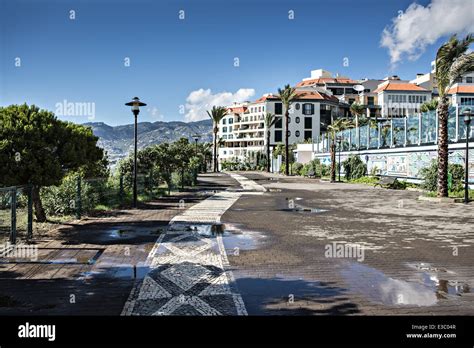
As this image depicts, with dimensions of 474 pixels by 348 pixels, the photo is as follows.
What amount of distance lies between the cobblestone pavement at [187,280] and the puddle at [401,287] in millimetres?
1847

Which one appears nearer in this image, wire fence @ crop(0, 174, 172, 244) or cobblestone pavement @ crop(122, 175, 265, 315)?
cobblestone pavement @ crop(122, 175, 265, 315)

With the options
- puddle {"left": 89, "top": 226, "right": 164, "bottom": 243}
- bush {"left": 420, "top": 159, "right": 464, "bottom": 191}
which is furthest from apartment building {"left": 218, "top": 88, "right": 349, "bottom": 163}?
puddle {"left": 89, "top": 226, "right": 164, "bottom": 243}

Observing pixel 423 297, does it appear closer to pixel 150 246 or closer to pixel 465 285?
pixel 465 285

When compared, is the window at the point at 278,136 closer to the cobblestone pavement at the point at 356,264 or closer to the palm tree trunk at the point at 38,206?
the cobblestone pavement at the point at 356,264

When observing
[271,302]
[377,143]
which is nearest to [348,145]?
[377,143]

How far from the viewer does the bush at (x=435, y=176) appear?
2203 centimetres

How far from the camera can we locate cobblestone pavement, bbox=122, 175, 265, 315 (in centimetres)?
542

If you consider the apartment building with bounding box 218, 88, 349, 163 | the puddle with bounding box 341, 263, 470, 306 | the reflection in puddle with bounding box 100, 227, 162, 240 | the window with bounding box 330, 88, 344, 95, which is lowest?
the puddle with bounding box 341, 263, 470, 306

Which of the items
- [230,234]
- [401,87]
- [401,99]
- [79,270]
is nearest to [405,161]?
[230,234]

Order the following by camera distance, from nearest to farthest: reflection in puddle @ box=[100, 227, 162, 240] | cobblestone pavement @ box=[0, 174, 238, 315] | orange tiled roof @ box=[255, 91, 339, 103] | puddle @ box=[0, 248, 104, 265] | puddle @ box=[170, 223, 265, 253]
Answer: cobblestone pavement @ box=[0, 174, 238, 315] → puddle @ box=[0, 248, 104, 265] → puddle @ box=[170, 223, 265, 253] → reflection in puddle @ box=[100, 227, 162, 240] → orange tiled roof @ box=[255, 91, 339, 103]

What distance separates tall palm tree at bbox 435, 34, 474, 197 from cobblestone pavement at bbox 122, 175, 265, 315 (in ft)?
43.6

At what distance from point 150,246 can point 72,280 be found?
2689mm

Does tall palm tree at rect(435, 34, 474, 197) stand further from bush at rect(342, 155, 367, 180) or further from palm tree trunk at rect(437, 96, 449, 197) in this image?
bush at rect(342, 155, 367, 180)
